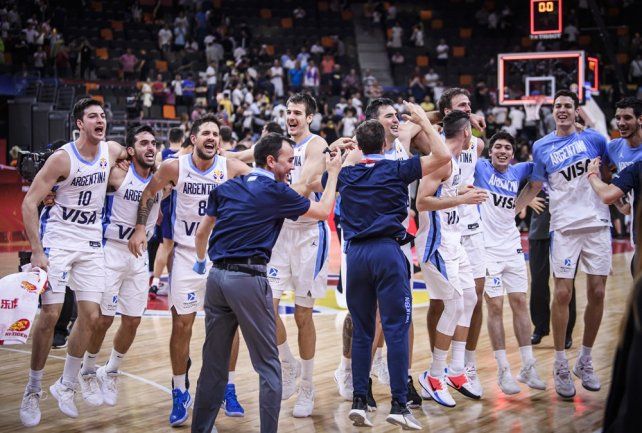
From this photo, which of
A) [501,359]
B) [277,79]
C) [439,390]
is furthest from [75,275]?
[277,79]

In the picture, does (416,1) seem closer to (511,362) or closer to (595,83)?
(595,83)

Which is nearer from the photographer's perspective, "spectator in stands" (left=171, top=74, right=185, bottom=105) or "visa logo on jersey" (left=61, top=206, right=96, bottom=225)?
"visa logo on jersey" (left=61, top=206, right=96, bottom=225)

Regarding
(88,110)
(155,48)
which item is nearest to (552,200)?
(88,110)

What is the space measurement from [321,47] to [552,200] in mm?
21532

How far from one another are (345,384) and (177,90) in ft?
56.0

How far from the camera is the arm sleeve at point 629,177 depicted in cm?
642

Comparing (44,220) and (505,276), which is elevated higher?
(44,220)

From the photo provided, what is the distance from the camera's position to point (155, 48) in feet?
83.1

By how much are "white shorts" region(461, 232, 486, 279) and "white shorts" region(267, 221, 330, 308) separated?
125cm

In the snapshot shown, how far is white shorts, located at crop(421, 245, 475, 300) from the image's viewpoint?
671 centimetres

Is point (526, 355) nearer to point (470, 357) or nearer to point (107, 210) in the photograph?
point (470, 357)

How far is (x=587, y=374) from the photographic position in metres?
7.01

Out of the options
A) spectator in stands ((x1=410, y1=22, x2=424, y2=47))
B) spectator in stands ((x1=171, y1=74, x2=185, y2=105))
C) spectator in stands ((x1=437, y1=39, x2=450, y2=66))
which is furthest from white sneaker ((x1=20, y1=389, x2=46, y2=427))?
spectator in stands ((x1=410, y1=22, x2=424, y2=47))

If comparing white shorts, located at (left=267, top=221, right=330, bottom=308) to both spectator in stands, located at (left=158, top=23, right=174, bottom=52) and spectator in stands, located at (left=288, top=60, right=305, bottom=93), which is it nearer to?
spectator in stands, located at (left=288, top=60, right=305, bottom=93)
